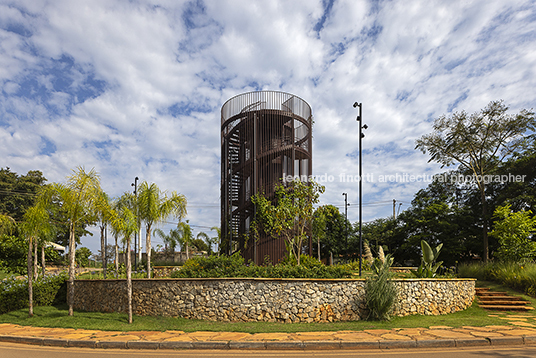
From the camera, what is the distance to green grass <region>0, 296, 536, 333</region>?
8484 millimetres

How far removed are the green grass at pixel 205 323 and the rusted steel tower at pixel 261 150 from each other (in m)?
10.2

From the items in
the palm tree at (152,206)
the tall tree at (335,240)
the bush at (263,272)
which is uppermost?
the palm tree at (152,206)

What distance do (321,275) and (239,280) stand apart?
3034 mm

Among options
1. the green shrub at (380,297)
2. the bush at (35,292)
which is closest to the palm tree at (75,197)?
the bush at (35,292)

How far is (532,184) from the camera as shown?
24.1 meters

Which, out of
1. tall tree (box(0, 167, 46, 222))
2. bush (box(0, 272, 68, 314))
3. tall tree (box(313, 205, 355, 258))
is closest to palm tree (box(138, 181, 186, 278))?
bush (box(0, 272, 68, 314))

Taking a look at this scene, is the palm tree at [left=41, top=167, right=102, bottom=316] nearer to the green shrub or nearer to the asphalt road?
the asphalt road

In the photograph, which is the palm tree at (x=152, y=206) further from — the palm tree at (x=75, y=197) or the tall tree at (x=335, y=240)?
the tall tree at (x=335, y=240)

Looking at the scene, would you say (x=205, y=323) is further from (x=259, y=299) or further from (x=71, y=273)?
(x=71, y=273)

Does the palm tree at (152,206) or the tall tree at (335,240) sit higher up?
the palm tree at (152,206)

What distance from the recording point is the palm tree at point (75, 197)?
1063 centimetres

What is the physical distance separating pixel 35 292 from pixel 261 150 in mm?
13151

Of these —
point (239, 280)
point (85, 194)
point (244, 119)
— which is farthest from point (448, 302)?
point (244, 119)

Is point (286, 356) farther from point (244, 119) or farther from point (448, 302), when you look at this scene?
point (244, 119)
